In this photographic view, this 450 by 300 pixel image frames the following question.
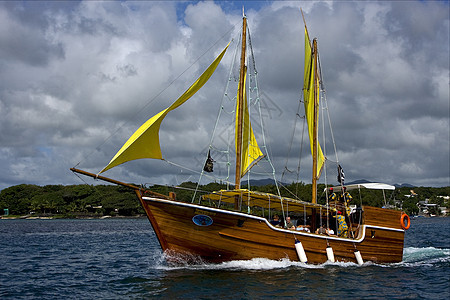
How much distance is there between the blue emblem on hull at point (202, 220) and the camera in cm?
1980

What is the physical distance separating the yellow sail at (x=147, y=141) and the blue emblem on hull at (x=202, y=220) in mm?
3255

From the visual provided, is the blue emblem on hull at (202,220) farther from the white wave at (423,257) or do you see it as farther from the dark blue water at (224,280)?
the white wave at (423,257)

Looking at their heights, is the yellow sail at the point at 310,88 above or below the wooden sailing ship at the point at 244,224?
above

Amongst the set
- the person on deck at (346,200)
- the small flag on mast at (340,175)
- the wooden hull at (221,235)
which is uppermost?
the small flag on mast at (340,175)

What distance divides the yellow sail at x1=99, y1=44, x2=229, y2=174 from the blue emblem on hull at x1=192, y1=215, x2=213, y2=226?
325 centimetres

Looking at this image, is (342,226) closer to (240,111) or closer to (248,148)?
(248,148)

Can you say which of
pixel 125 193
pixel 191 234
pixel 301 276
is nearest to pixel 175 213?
pixel 191 234

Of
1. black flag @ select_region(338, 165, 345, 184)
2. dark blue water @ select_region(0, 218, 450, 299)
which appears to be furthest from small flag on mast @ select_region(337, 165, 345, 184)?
dark blue water @ select_region(0, 218, 450, 299)

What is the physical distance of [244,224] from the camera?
20.2m

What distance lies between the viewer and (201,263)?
20.8 m

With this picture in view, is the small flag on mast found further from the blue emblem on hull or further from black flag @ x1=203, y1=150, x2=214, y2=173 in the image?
the blue emblem on hull

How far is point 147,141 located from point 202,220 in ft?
14.5

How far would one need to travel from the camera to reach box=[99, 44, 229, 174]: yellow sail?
18047 millimetres

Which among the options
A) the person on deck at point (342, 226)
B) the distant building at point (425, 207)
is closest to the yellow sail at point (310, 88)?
the person on deck at point (342, 226)
